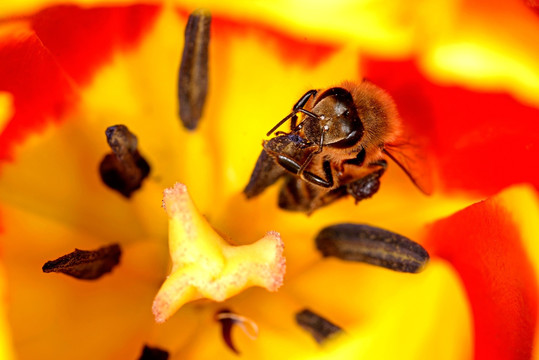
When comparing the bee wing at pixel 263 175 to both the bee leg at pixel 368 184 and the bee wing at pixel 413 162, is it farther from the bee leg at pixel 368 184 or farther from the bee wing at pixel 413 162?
the bee wing at pixel 413 162

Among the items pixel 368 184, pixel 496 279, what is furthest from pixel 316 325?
pixel 496 279

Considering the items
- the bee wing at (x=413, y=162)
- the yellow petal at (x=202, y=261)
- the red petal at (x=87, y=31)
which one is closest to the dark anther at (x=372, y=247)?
the bee wing at (x=413, y=162)

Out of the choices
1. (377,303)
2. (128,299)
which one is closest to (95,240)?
(128,299)

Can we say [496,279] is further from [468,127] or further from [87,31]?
[87,31]

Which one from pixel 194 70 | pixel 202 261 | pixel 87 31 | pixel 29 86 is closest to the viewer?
pixel 202 261

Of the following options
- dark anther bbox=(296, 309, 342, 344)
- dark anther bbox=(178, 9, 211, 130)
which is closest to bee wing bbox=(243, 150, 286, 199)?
dark anther bbox=(178, 9, 211, 130)

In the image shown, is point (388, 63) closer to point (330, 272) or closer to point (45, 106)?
point (330, 272)
